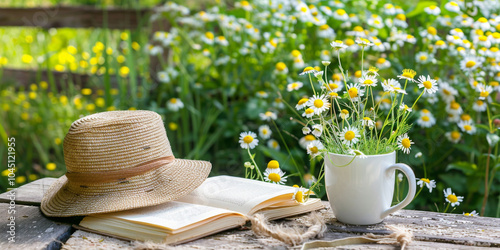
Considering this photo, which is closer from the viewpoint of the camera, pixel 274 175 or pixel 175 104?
pixel 274 175

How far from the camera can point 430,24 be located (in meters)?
2.10

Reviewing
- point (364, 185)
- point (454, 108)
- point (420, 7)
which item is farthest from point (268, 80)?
point (364, 185)

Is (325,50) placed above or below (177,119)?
above

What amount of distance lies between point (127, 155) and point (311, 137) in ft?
1.90

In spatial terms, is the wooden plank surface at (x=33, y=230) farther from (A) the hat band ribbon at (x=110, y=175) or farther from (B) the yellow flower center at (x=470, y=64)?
(B) the yellow flower center at (x=470, y=64)

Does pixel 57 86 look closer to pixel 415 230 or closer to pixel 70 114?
pixel 70 114

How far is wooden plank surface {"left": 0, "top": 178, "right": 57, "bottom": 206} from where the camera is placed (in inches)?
47.2

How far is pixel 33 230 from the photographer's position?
1.01 metres

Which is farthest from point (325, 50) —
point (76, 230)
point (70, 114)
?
point (70, 114)

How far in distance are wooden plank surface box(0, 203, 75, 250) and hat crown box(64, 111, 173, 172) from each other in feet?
0.39

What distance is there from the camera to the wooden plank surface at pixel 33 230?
0.94m

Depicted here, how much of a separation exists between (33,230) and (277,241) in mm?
477

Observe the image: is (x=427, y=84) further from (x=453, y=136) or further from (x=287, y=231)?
(x=453, y=136)

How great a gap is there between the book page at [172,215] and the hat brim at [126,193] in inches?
0.7
